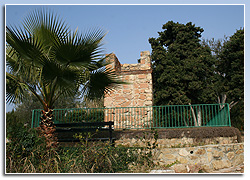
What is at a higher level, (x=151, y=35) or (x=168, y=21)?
(x=168, y=21)

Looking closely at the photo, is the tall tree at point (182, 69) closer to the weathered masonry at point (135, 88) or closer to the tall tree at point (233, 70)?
the tall tree at point (233, 70)

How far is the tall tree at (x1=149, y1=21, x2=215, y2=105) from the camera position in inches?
490

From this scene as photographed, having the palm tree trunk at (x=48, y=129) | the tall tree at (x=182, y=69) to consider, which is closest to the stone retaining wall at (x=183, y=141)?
the palm tree trunk at (x=48, y=129)

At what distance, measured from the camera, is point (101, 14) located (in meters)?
5.54


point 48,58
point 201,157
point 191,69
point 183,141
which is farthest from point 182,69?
point 48,58

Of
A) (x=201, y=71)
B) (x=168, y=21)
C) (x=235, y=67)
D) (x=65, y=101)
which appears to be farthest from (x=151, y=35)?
(x=65, y=101)

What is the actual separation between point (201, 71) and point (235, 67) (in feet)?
6.57

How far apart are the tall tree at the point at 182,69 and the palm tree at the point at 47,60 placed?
7502mm

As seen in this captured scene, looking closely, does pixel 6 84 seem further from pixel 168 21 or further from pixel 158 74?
pixel 168 21

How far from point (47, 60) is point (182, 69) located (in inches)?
359

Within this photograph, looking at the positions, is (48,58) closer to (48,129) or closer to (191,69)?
(48,129)

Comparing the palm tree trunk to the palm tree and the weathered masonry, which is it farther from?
the weathered masonry

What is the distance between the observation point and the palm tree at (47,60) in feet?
16.9

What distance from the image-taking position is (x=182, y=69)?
12.7 meters
